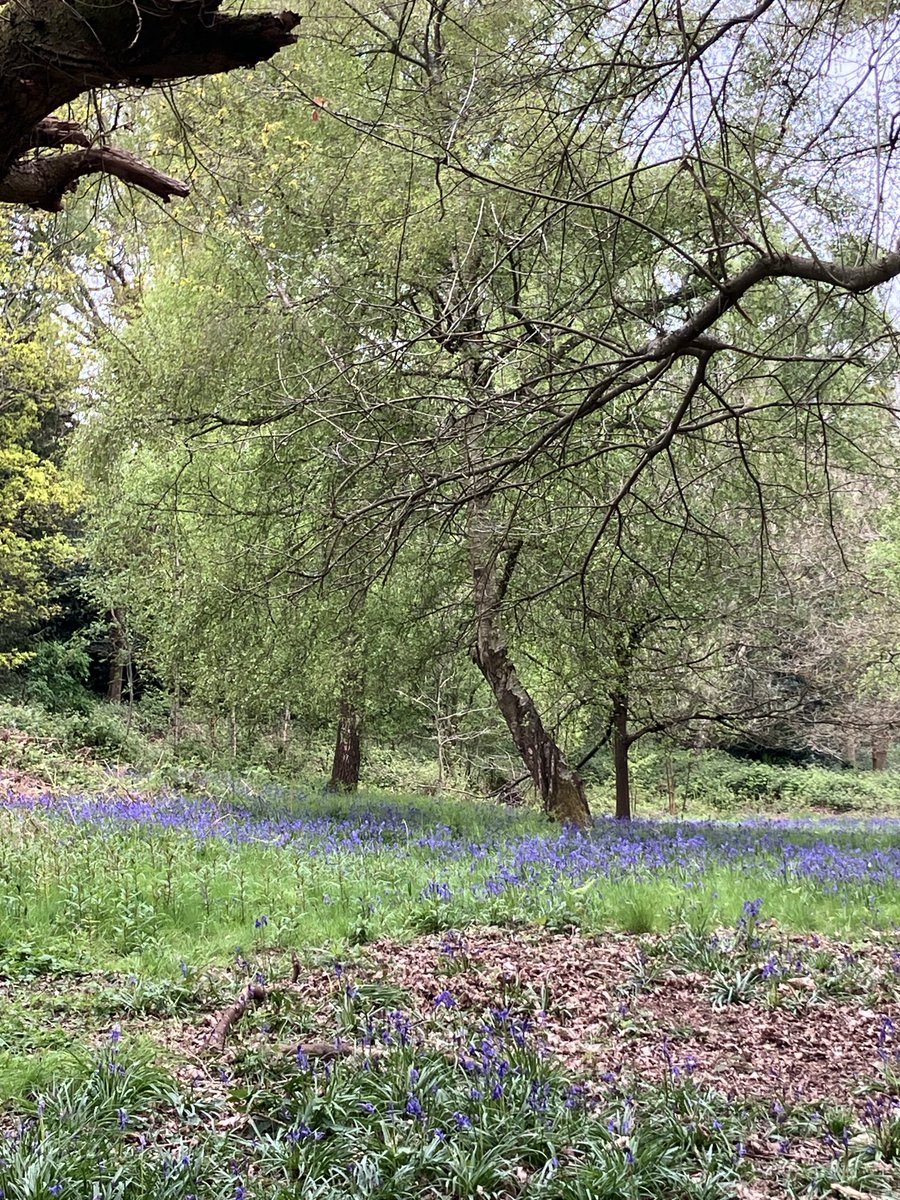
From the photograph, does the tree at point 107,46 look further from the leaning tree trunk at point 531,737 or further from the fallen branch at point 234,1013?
the leaning tree trunk at point 531,737

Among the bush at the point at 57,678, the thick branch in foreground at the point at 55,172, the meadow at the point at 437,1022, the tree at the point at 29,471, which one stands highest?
the tree at the point at 29,471

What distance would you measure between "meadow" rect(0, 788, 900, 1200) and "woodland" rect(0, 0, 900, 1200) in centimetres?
3

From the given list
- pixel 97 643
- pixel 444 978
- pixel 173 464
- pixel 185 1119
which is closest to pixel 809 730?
pixel 173 464

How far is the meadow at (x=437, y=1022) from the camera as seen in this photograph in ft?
9.12

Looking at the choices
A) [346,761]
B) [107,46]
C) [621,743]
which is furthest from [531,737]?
[107,46]

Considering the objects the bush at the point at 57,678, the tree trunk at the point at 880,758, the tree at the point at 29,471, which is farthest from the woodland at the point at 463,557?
the tree trunk at the point at 880,758

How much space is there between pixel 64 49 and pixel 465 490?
2.44 metres

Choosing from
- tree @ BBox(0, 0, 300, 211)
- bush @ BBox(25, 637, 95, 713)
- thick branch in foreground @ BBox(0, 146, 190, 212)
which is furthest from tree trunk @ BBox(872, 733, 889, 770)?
tree @ BBox(0, 0, 300, 211)

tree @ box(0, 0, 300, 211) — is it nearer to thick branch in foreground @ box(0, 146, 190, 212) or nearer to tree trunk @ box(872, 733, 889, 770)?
thick branch in foreground @ box(0, 146, 190, 212)

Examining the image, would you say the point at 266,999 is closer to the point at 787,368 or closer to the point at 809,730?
the point at 787,368

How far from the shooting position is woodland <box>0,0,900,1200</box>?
2953 mm

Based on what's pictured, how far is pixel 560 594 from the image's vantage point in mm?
8289

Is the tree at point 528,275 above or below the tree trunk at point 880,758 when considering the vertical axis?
above

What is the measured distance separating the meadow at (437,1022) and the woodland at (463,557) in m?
0.03
